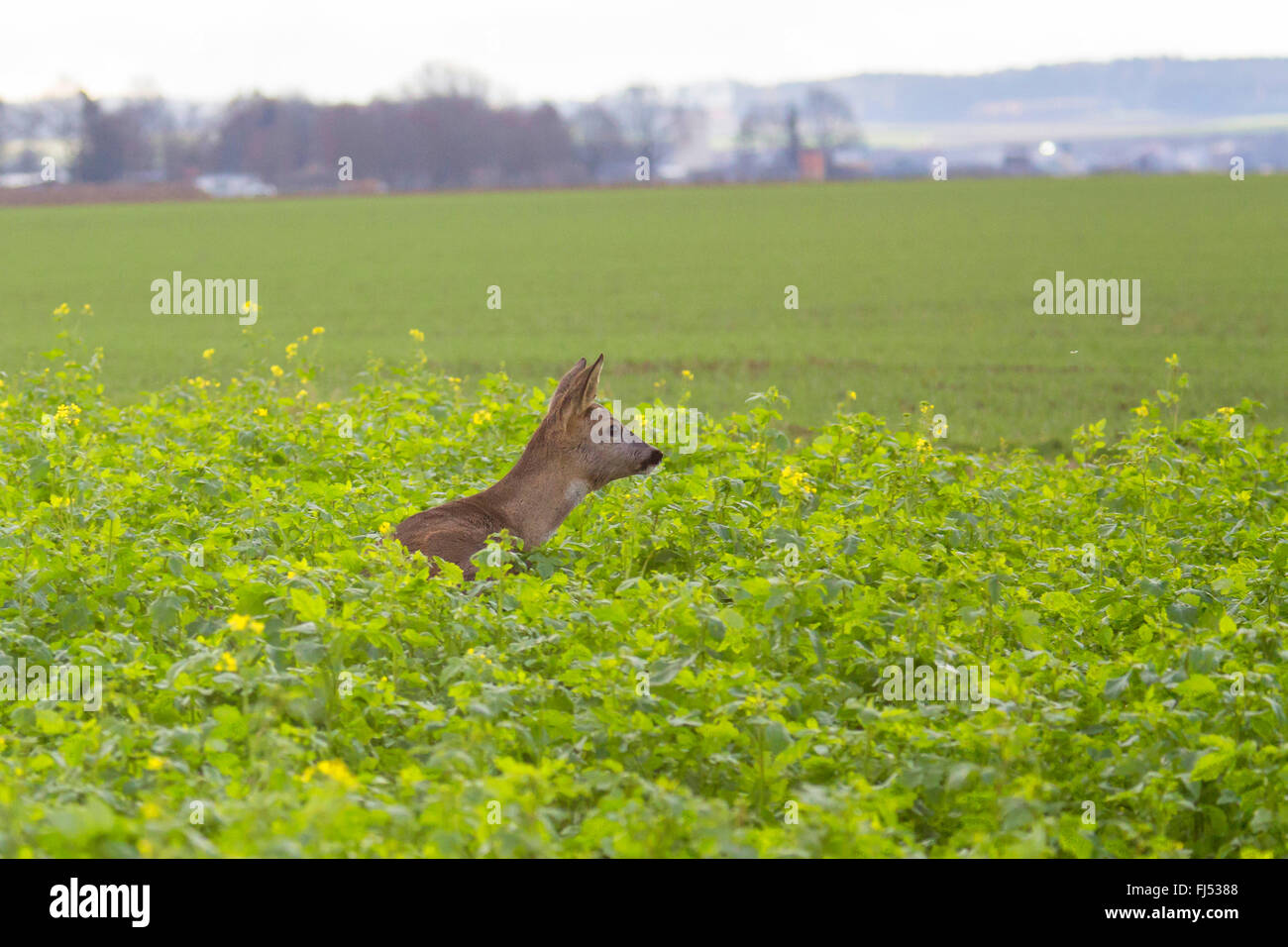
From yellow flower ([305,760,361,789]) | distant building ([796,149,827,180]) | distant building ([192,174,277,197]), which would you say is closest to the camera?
yellow flower ([305,760,361,789])

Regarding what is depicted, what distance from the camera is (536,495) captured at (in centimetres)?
869

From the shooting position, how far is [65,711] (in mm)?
5043

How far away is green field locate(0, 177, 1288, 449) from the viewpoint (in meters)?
21.7

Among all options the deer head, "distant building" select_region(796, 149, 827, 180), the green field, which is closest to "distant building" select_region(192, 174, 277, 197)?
the green field

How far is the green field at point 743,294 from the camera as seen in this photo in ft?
71.2

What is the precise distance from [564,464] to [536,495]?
27 centimetres

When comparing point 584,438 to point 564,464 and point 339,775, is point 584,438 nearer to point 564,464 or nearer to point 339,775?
point 564,464

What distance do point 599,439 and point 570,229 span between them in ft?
183

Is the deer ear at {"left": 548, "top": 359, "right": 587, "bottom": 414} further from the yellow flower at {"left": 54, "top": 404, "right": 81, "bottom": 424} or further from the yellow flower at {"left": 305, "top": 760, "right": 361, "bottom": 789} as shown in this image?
the yellow flower at {"left": 305, "top": 760, "right": 361, "bottom": 789}

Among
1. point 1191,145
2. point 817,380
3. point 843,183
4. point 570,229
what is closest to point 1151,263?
point 817,380

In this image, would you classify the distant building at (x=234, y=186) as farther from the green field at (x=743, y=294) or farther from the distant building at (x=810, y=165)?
the distant building at (x=810, y=165)

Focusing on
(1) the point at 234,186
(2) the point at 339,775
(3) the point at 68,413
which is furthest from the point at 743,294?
Answer: (1) the point at 234,186

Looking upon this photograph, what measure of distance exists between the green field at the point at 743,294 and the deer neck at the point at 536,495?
16.2 ft

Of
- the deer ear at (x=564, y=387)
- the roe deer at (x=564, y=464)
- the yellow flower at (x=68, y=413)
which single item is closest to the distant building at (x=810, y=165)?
the yellow flower at (x=68, y=413)
